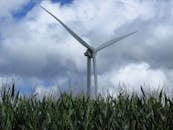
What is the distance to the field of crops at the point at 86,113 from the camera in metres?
7.98

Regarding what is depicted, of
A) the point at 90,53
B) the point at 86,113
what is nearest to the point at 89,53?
the point at 90,53

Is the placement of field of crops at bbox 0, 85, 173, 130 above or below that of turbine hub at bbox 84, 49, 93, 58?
below

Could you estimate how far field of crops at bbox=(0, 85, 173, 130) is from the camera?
7.98 metres

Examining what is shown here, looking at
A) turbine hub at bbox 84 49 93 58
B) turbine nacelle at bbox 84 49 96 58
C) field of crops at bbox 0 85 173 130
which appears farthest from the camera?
turbine hub at bbox 84 49 93 58

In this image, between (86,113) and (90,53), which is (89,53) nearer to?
(90,53)

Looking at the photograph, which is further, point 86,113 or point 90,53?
point 90,53

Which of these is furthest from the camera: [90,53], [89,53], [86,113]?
[89,53]

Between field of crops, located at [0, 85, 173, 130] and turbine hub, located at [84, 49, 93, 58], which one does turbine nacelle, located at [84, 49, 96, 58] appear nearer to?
turbine hub, located at [84, 49, 93, 58]

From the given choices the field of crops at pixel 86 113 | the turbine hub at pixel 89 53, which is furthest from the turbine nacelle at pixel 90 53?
the field of crops at pixel 86 113

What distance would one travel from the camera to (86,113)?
27.3ft

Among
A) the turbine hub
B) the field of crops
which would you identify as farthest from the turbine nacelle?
the field of crops

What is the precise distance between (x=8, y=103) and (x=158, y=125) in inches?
113

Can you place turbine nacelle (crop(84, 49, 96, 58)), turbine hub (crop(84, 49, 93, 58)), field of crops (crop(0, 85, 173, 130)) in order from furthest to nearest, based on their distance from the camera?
1. turbine hub (crop(84, 49, 93, 58))
2. turbine nacelle (crop(84, 49, 96, 58))
3. field of crops (crop(0, 85, 173, 130))

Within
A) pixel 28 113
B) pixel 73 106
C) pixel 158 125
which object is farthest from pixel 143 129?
pixel 28 113
